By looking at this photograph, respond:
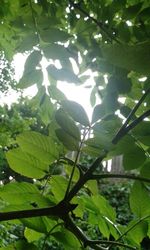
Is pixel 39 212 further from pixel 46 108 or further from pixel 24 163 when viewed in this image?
pixel 46 108

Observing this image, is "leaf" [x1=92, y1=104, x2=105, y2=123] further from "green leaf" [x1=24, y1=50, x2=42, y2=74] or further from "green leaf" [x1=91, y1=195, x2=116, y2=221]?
"green leaf" [x1=24, y1=50, x2=42, y2=74]

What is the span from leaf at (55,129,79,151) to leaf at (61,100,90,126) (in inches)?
1.3

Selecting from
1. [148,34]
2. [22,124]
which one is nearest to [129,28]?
[148,34]

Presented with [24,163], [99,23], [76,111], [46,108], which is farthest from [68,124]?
[99,23]

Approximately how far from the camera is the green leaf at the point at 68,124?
72 cm

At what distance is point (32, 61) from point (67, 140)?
56 centimetres

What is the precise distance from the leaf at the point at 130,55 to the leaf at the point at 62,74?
0.52 m

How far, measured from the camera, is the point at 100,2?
1563 millimetres

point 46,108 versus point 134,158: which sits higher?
point 46,108

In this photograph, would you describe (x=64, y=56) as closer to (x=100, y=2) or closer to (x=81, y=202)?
(x=81, y=202)

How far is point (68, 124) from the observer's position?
2.38ft

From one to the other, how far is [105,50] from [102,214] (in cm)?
61

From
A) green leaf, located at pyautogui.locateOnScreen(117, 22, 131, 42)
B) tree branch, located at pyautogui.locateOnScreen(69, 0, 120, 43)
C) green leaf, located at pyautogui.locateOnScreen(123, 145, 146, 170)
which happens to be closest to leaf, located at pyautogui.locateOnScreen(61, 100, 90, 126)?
green leaf, located at pyautogui.locateOnScreen(123, 145, 146, 170)

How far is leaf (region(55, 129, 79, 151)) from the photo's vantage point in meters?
0.73
